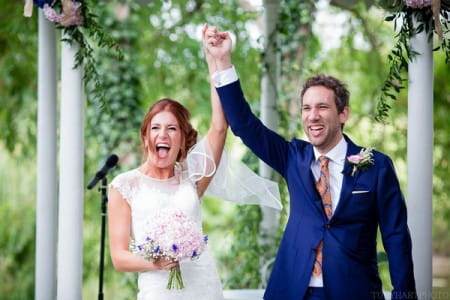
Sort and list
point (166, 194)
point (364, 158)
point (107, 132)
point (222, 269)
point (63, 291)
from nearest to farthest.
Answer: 1. point (364, 158)
2. point (166, 194)
3. point (63, 291)
4. point (107, 132)
5. point (222, 269)

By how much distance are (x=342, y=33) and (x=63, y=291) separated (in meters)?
6.18

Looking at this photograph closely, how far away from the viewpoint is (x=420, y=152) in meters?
3.80

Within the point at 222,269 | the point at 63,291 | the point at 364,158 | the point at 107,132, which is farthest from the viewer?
the point at 222,269

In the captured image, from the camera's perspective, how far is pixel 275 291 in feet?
11.2

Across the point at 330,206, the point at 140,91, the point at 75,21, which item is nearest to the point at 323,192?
the point at 330,206

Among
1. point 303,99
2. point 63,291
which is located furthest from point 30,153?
point 303,99

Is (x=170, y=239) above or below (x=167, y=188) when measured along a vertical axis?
below

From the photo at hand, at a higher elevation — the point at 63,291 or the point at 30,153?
the point at 30,153

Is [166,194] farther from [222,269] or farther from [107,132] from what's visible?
[222,269]

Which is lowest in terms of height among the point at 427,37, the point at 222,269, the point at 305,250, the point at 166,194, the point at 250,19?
the point at 222,269

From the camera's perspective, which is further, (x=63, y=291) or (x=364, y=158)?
(x=63, y=291)

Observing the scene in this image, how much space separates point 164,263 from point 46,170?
5.12 feet

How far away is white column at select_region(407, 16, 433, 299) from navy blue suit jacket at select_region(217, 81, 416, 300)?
47 centimetres

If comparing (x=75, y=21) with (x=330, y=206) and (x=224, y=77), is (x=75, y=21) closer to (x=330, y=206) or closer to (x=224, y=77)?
(x=224, y=77)
